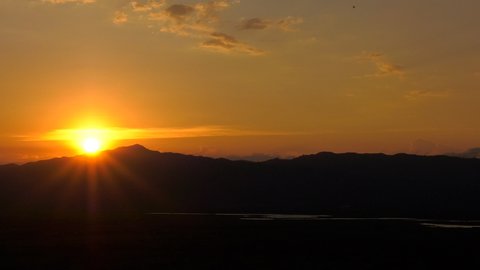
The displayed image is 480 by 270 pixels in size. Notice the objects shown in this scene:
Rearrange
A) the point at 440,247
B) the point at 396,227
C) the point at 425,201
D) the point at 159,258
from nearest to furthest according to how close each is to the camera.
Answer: the point at 159,258 → the point at 440,247 → the point at 396,227 → the point at 425,201

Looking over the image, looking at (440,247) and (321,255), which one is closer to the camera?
(321,255)

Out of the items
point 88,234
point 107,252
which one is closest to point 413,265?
point 107,252

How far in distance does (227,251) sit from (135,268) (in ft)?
42.8

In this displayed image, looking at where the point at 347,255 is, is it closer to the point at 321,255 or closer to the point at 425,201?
the point at 321,255

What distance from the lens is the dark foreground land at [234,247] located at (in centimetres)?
4859

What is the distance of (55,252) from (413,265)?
29.5m

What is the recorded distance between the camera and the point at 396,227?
89750 mm

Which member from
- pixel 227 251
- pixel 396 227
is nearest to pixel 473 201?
pixel 396 227

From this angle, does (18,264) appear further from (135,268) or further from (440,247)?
(440,247)

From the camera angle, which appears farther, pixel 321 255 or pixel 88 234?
pixel 88 234

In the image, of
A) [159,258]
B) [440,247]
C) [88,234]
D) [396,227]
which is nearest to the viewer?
[159,258]

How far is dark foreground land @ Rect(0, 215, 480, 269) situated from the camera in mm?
48594

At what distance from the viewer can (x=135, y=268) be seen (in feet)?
149

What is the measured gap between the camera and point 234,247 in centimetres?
6047
